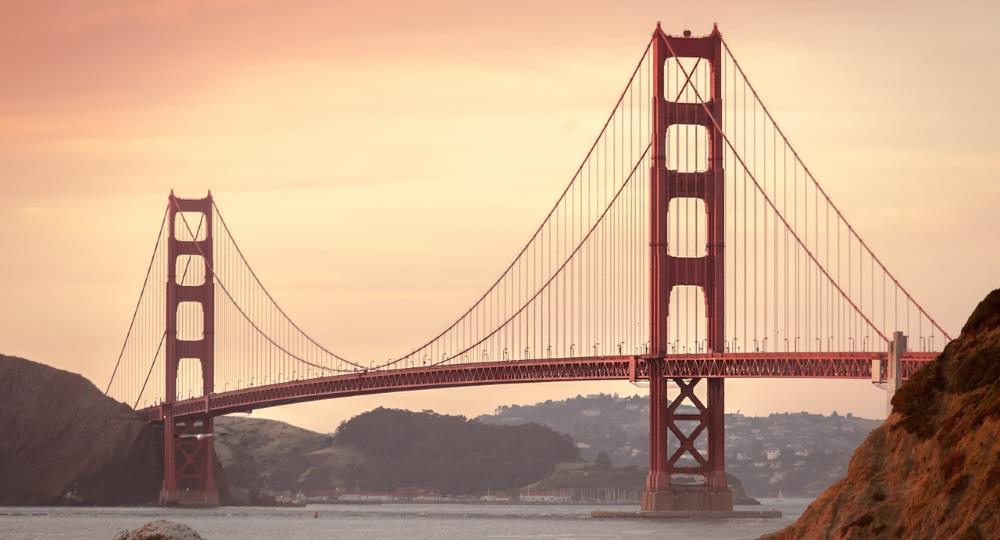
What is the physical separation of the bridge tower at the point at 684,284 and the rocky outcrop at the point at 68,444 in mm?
52221

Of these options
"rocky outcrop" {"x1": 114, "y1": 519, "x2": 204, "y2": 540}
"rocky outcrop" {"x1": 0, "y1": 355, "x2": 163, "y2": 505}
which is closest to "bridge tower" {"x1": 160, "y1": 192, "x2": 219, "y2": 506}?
"rocky outcrop" {"x1": 0, "y1": 355, "x2": 163, "y2": 505}

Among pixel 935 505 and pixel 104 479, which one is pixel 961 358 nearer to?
pixel 935 505

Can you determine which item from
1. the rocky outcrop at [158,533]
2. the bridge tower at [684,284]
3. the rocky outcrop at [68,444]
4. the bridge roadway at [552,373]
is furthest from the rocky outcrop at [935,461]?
the rocky outcrop at [68,444]

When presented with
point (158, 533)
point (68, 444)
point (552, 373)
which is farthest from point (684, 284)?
point (68, 444)

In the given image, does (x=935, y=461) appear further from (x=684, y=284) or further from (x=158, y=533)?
(x=684, y=284)

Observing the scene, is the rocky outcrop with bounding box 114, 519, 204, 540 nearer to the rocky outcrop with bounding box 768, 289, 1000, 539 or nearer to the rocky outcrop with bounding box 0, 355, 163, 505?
the rocky outcrop with bounding box 768, 289, 1000, 539

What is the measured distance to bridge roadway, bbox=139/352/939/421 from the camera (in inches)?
2778

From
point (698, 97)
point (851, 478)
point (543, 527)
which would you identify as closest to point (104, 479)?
point (543, 527)

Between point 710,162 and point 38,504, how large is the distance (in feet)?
206

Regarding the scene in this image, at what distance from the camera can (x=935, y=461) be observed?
23922mm

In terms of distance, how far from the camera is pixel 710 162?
8106 cm

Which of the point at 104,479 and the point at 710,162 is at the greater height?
the point at 710,162

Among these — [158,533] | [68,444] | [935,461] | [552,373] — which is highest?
[552,373]

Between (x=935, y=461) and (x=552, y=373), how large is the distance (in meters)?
59.9
